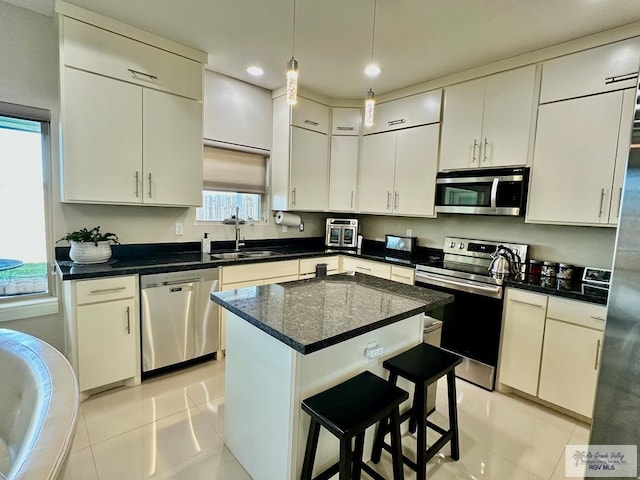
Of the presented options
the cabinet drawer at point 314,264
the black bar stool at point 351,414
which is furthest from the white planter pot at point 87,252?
the black bar stool at point 351,414

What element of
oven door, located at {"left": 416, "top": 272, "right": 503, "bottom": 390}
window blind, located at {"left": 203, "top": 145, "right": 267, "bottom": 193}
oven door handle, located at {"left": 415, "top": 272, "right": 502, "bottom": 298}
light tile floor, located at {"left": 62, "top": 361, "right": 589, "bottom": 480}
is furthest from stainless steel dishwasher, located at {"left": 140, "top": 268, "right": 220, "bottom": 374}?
oven door, located at {"left": 416, "top": 272, "right": 503, "bottom": 390}

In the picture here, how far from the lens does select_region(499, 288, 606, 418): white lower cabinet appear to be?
7.13 ft

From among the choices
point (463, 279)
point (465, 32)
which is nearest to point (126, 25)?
point (465, 32)

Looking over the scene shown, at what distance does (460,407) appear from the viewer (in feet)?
7.86

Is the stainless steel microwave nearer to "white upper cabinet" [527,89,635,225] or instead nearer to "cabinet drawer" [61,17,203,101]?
"white upper cabinet" [527,89,635,225]

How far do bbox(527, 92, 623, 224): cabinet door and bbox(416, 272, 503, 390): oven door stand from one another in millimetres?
774

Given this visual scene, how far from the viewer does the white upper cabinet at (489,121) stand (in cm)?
265

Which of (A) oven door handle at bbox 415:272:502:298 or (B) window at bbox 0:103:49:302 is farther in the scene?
(A) oven door handle at bbox 415:272:502:298

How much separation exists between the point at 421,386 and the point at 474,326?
136cm

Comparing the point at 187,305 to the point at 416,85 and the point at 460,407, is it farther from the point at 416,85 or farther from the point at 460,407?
the point at 416,85

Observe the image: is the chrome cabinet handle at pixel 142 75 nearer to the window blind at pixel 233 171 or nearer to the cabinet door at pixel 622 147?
the window blind at pixel 233 171

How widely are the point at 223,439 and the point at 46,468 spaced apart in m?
1.32

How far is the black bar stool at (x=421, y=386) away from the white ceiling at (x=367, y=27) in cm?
218

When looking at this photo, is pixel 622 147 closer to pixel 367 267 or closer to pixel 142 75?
pixel 367 267
